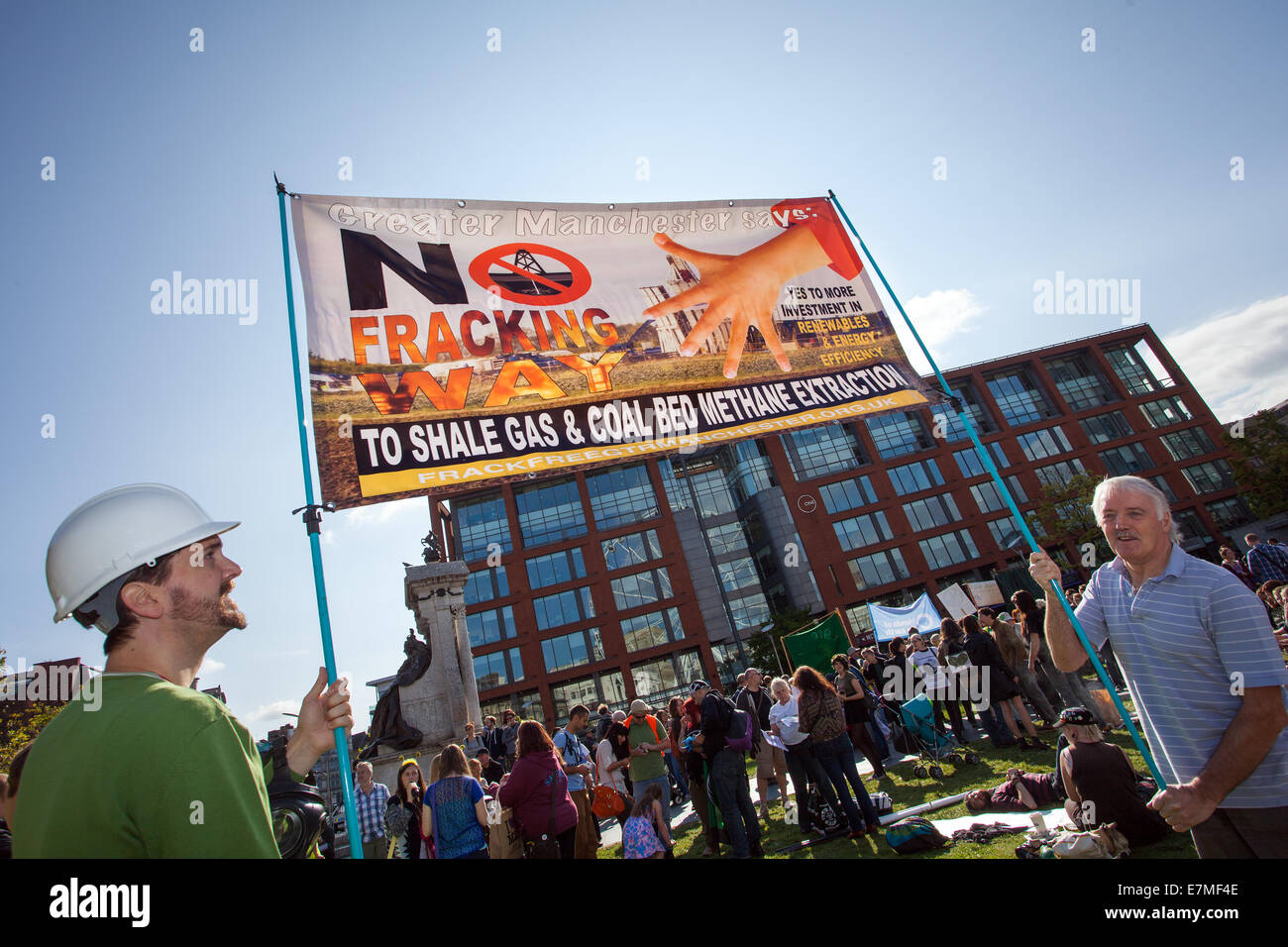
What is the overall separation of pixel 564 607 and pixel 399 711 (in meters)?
39.7

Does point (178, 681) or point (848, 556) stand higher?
→ point (848, 556)

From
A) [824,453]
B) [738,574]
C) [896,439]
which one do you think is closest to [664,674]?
[738,574]

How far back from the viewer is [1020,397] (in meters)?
61.1

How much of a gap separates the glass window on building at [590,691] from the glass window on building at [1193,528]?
52.4m

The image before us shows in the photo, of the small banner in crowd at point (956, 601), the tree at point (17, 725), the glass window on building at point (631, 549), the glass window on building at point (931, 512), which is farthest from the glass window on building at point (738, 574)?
the tree at point (17, 725)

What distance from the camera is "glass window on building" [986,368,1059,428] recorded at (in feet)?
197

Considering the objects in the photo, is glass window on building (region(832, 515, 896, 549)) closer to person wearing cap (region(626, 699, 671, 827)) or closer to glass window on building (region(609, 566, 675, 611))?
glass window on building (region(609, 566, 675, 611))

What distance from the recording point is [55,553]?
5.98 feet

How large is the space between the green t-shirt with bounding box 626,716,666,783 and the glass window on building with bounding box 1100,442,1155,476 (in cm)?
6555

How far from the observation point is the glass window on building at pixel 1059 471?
57.4 m
